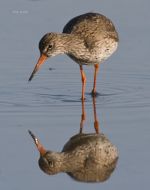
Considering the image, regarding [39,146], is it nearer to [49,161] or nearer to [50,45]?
[49,161]

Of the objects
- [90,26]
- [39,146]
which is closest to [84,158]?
[39,146]

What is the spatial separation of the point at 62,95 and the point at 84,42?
33.7 inches

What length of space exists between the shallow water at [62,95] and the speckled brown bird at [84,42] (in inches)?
19.2

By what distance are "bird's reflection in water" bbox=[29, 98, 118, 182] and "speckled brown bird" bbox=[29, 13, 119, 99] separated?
6.17 feet

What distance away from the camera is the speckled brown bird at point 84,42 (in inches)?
473

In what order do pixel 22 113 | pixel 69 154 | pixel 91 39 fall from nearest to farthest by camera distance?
pixel 69 154, pixel 22 113, pixel 91 39

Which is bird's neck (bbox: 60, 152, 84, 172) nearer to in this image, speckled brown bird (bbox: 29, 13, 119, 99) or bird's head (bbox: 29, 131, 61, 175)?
bird's head (bbox: 29, 131, 61, 175)

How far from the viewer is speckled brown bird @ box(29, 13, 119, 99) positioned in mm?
12023

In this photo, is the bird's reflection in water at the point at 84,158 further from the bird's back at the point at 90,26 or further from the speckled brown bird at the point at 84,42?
the bird's back at the point at 90,26

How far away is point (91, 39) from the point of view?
1255 centimetres

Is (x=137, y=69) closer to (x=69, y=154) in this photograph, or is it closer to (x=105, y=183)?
(x=69, y=154)

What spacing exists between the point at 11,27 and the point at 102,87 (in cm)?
293

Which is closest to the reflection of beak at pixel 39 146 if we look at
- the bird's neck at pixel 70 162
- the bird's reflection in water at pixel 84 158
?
the bird's reflection in water at pixel 84 158

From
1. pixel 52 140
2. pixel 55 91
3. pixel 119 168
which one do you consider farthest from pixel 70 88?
pixel 119 168
